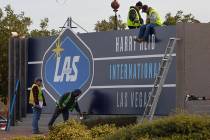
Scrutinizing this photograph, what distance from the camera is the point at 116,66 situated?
68.9 feet

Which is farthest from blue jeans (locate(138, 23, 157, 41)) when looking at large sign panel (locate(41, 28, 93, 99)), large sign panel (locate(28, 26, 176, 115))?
large sign panel (locate(41, 28, 93, 99))

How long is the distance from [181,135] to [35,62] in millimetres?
15594

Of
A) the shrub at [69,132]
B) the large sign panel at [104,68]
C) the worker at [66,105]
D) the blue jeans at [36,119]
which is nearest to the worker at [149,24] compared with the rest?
the large sign panel at [104,68]

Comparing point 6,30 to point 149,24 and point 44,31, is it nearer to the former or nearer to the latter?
point 44,31

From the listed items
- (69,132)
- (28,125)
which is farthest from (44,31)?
(69,132)

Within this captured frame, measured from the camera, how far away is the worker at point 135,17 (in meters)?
21.1

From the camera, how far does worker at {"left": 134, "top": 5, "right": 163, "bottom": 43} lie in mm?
19719

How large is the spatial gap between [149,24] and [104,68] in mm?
2461

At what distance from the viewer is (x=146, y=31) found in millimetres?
19781

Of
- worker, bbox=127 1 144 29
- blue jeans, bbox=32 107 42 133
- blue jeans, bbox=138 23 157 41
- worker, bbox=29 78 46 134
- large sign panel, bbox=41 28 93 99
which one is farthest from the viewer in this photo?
large sign panel, bbox=41 28 93 99

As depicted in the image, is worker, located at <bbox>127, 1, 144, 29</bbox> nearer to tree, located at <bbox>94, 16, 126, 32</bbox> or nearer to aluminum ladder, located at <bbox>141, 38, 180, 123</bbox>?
aluminum ladder, located at <bbox>141, 38, 180, 123</bbox>

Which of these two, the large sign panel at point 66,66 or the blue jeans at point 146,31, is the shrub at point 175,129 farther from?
the large sign panel at point 66,66

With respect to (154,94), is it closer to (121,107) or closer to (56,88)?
(121,107)

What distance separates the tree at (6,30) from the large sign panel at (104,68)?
36.5 ft
